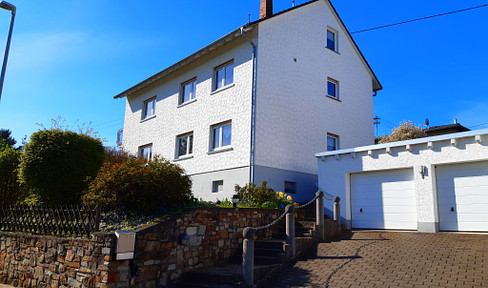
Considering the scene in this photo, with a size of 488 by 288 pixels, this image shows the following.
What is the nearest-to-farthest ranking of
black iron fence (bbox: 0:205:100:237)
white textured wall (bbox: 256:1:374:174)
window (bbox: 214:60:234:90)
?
black iron fence (bbox: 0:205:100:237) < white textured wall (bbox: 256:1:374:174) < window (bbox: 214:60:234:90)

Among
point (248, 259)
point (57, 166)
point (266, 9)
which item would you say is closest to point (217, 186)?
point (57, 166)

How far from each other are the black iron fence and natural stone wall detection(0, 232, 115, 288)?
1.00ft

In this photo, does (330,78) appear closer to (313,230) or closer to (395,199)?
(395,199)

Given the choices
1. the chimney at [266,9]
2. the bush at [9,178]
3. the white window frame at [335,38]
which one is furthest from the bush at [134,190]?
the white window frame at [335,38]

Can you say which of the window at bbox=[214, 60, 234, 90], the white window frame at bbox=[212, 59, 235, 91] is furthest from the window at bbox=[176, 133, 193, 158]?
the window at bbox=[214, 60, 234, 90]

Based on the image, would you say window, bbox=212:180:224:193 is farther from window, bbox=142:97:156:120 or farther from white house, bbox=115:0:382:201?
window, bbox=142:97:156:120

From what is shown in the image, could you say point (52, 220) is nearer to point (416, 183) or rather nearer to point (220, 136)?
point (220, 136)

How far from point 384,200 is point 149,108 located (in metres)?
14.4

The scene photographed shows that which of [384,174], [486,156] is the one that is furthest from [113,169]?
[486,156]

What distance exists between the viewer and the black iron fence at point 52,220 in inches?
315

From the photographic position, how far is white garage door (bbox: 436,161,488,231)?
1017 cm

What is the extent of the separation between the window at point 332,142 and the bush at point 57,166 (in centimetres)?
1017

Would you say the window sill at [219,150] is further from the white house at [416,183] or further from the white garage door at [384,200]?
the white garage door at [384,200]

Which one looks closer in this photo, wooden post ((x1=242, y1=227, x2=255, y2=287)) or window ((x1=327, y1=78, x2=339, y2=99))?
wooden post ((x1=242, y1=227, x2=255, y2=287))
